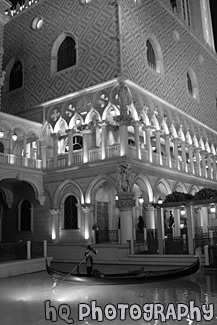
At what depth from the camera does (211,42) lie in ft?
98.0

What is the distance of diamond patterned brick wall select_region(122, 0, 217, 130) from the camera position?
57.5ft

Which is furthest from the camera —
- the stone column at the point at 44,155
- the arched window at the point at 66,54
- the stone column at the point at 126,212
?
the arched window at the point at 66,54

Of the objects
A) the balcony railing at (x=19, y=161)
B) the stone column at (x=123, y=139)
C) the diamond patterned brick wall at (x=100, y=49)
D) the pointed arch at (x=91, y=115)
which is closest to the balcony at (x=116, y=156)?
the balcony railing at (x=19, y=161)

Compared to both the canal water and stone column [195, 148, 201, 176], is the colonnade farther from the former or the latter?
the canal water

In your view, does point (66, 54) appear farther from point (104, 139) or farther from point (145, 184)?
point (145, 184)

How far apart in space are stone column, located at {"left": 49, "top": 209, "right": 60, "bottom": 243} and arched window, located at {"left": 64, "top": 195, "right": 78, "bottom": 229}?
38 centimetres

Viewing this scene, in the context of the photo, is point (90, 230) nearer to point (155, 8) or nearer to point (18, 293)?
point (18, 293)

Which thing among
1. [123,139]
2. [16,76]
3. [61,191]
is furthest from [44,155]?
[16,76]

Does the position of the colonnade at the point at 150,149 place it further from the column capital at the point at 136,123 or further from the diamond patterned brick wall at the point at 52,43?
the diamond patterned brick wall at the point at 52,43

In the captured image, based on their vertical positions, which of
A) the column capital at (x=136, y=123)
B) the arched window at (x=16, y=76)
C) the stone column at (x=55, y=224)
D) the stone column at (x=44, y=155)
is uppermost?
the arched window at (x=16, y=76)

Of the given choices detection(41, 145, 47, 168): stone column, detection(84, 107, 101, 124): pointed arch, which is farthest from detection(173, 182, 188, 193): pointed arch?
detection(41, 145, 47, 168): stone column

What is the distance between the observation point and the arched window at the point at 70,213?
16906mm

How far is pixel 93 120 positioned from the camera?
659 inches

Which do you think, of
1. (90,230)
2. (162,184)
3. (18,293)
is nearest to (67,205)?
(90,230)
